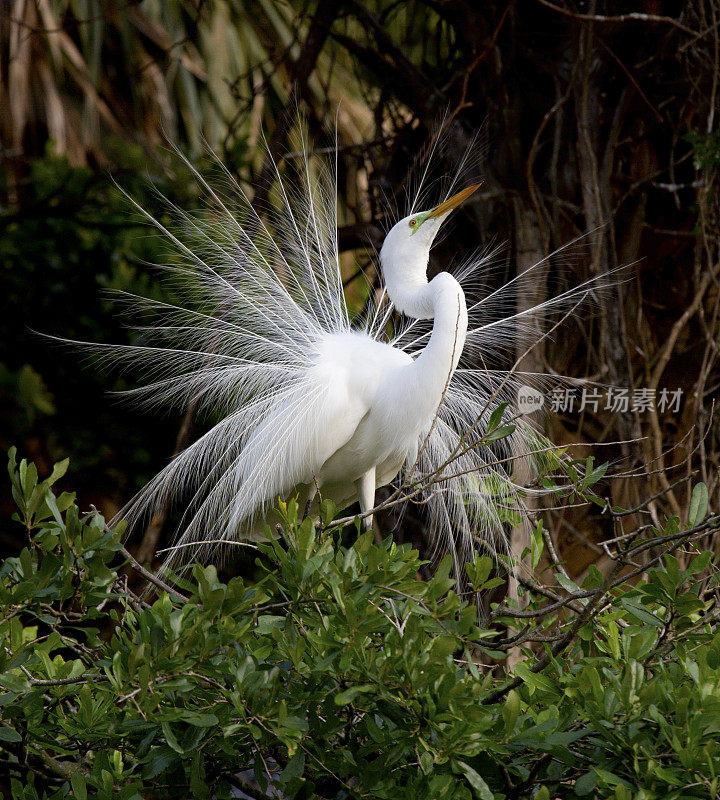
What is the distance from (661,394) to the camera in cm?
290

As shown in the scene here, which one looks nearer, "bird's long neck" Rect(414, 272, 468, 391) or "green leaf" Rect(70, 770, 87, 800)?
"green leaf" Rect(70, 770, 87, 800)

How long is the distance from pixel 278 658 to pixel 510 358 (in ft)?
5.33

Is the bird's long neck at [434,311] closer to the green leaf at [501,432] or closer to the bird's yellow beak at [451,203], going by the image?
the bird's yellow beak at [451,203]

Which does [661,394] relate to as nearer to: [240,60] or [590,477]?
[590,477]

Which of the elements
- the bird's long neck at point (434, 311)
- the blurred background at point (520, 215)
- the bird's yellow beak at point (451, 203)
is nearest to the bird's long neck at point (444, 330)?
the bird's long neck at point (434, 311)

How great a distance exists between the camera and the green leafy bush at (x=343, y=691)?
975mm

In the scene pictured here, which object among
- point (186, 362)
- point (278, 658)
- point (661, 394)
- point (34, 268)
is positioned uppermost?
point (34, 268)

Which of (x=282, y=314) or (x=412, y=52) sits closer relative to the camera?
(x=282, y=314)

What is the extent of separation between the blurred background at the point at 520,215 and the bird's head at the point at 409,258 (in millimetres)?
360

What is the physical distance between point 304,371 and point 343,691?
4.42 ft

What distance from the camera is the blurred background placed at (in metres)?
2.74

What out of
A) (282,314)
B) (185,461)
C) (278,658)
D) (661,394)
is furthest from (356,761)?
(661,394)

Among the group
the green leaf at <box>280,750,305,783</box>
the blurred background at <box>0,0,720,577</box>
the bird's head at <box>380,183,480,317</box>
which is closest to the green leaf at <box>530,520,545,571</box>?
the green leaf at <box>280,750,305,783</box>

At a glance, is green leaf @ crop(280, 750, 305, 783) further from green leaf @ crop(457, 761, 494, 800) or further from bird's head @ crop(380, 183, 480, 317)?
bird's head @ crop(380, 183, 480, 317)
